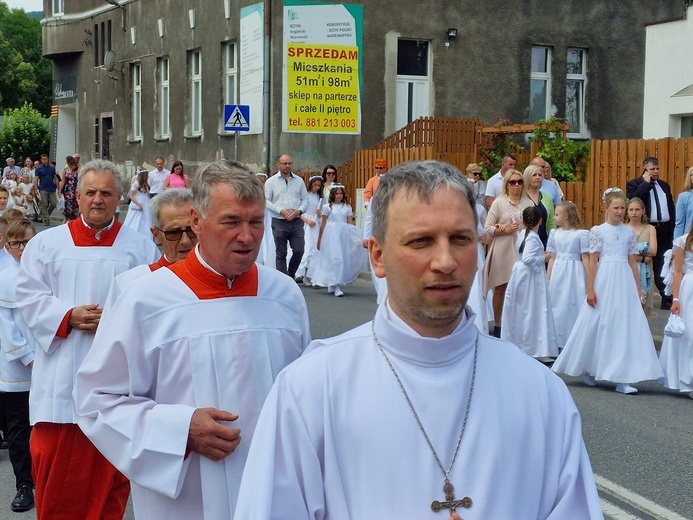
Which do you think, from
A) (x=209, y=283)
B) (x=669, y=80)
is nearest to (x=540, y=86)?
(x=669, y=80)

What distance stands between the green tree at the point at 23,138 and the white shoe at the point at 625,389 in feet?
151

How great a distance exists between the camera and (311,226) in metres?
19.4

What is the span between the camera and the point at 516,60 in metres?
29.7

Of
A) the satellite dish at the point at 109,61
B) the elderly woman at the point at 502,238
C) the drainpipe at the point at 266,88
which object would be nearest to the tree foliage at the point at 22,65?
the satellite dish at the point at 109,61

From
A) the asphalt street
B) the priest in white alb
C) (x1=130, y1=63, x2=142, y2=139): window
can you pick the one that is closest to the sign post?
the asphalt street

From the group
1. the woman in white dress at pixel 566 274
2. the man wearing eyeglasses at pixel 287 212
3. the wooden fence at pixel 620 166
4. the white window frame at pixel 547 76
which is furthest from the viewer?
the white window frame at pixel 547 76

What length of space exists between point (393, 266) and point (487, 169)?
70.1 feet

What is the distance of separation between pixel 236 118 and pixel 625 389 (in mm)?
14242

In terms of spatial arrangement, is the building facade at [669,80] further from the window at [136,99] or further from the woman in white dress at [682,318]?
the window at [136,99]

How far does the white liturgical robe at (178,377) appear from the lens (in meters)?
3.57

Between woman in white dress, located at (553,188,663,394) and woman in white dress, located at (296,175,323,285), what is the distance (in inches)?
341

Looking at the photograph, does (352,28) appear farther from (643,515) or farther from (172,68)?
(643,515)

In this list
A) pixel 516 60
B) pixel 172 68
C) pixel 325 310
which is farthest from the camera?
pixel 172 68

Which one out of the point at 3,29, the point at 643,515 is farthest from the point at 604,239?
the point at 3,29
